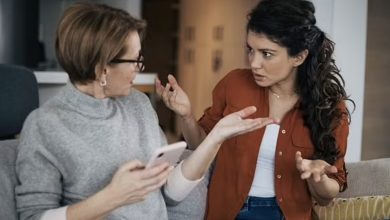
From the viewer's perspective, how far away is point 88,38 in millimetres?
1304

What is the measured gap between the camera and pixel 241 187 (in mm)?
1736

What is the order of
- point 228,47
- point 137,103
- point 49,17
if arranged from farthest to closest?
point 228,47, point 49,17, point 137,103

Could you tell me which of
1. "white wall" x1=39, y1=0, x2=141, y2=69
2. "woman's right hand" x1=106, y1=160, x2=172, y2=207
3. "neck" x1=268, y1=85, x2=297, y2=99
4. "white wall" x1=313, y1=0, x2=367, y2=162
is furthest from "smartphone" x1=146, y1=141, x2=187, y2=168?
"white wall" x1=39, y1=0, x2=141, y2=69

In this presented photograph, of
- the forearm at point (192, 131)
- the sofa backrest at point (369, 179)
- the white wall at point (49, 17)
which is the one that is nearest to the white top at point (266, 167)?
the forearm at point (192, 131)

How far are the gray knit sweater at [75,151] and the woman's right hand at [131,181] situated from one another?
0.16 meters

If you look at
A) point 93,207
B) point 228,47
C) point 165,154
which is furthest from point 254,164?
point 228,47

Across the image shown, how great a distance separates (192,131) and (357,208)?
2.08 feet

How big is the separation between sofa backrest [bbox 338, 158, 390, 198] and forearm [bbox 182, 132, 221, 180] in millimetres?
665

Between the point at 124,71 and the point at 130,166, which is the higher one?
the point at 124,71

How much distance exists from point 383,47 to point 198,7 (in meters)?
3.95

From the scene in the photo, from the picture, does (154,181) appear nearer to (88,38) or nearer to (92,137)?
(92,137)

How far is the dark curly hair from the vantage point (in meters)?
1.68

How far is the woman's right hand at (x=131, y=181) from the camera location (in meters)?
1.21

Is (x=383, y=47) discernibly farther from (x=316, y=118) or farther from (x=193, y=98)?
(x=193, y=98)
